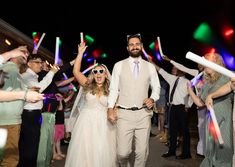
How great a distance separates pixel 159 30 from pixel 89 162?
25.7 metres

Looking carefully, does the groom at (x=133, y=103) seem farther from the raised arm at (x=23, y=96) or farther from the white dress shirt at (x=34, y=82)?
the raised arm at (x=23, y=96)

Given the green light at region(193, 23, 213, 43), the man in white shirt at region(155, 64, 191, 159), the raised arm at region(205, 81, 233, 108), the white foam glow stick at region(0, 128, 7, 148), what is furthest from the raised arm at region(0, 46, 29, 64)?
the green light at region(193, 23, 213, 43)

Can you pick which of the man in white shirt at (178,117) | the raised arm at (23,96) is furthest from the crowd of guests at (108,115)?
the man in white shirt at (178,117)

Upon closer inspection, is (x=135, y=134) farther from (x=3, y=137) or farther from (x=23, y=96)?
(x=23, y=96)

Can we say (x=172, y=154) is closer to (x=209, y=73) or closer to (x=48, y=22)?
(x=209, y=73)

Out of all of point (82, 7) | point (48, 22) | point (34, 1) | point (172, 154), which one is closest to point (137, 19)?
point (82, 7)

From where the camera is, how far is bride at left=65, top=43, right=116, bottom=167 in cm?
479

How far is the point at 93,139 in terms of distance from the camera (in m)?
4.90

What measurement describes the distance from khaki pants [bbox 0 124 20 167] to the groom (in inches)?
58.1

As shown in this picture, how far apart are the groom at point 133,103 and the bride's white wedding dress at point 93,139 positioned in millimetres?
295

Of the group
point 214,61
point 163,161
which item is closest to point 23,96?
point 214,61

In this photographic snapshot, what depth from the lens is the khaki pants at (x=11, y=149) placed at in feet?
14.3

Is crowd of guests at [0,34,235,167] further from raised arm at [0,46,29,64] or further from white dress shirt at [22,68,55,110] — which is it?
raised arm at [0,46,29,64]

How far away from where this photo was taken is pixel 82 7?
87.1 feet
